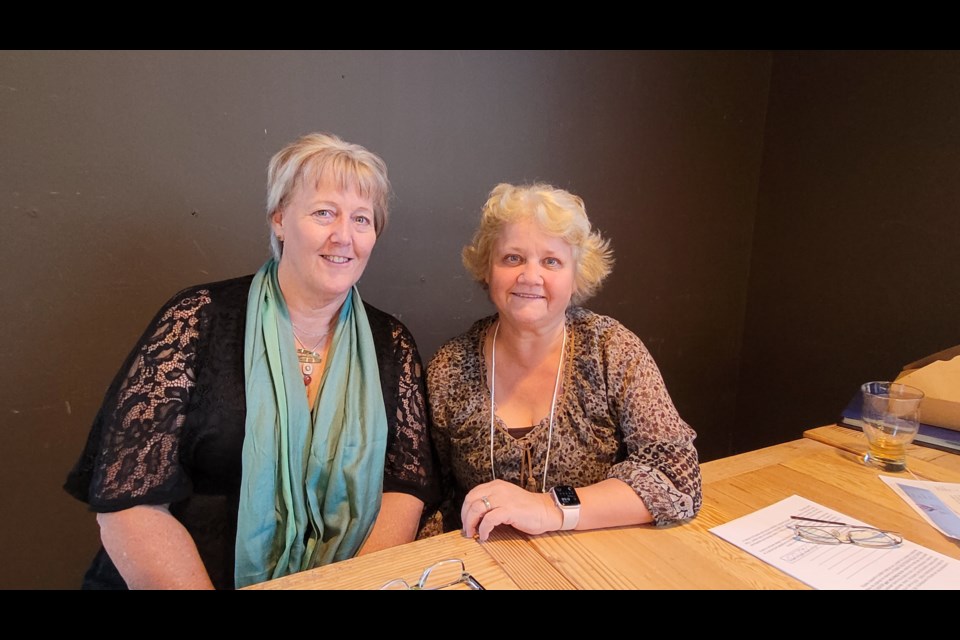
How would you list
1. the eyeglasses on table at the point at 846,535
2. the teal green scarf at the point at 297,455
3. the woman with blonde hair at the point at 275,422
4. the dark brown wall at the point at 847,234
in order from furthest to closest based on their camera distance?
the dark brown wall at the point at 847,234 < the teal green scarf at the point at 297,455 < the woman with blonde hair at the point at 275,422 < the eyeglasses on table at the point at 846,535

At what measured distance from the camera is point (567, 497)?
0.98m

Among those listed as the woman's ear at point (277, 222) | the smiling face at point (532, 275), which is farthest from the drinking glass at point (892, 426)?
the woman's ear at point (277, 222)

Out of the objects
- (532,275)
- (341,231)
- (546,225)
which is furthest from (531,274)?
(341,231)

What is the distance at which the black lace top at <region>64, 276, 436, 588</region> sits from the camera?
1019mm

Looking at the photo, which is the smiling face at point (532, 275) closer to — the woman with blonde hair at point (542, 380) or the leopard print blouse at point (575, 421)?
the woman with blonde hair at point (542, 380)

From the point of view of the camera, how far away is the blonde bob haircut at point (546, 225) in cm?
124

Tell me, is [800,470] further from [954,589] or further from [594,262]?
[594,262]

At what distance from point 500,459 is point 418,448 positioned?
0.20 meters

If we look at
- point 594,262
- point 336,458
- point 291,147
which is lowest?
point 336,458

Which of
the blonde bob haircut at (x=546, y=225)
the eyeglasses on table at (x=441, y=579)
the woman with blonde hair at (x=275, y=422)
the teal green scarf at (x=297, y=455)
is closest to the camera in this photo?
the eyeglasses on table at (x=441, y=579)

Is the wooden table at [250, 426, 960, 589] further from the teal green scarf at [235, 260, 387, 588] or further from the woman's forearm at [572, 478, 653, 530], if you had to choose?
the teal green scarf at [235, 260, 387, 588]
